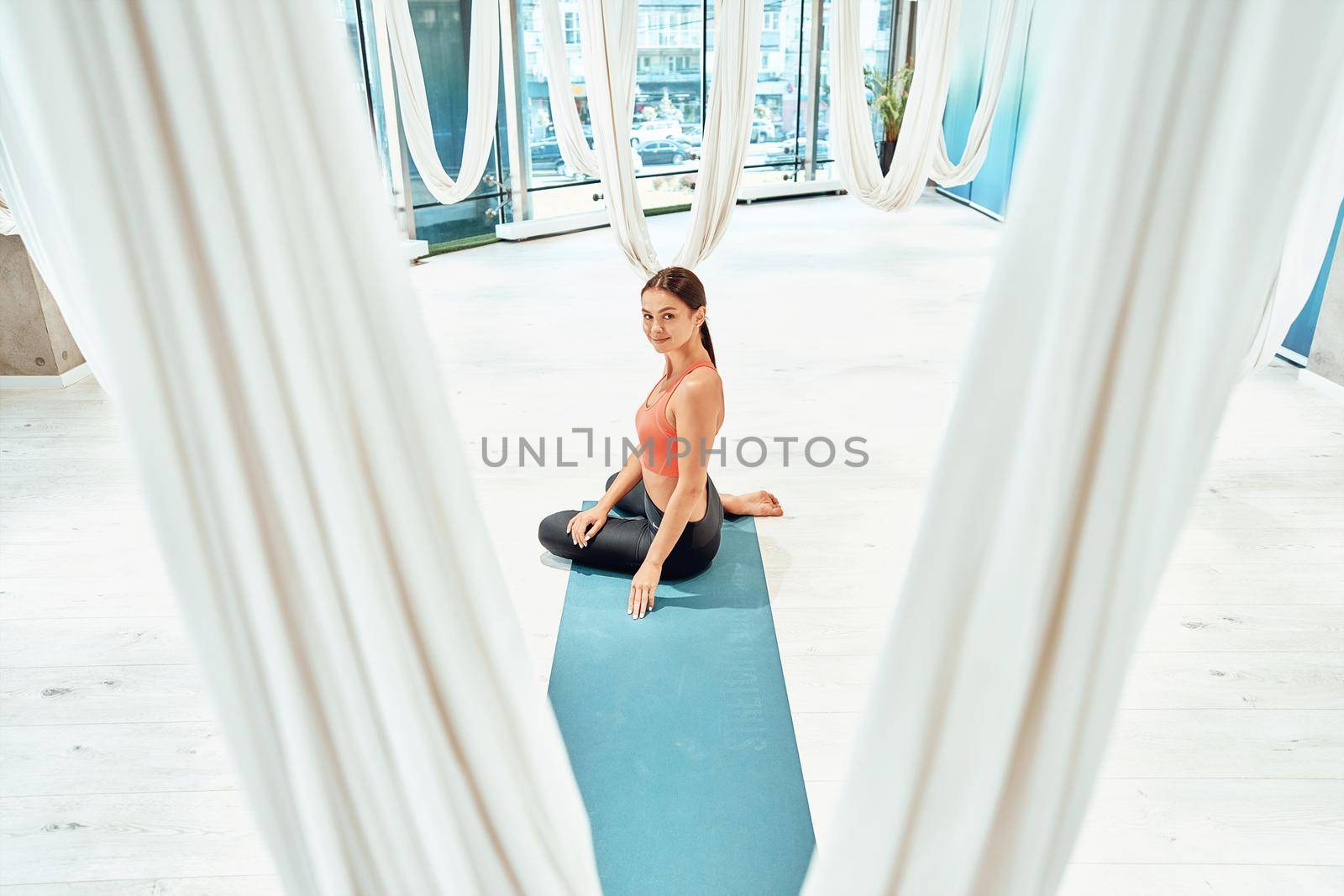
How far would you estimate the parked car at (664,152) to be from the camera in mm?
10172

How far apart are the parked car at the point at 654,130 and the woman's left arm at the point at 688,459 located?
27.1ft

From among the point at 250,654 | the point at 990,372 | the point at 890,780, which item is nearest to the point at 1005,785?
the point at 890,780

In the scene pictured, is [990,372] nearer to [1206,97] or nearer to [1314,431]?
[1206,97]

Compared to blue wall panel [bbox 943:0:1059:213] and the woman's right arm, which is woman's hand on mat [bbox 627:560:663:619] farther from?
blue wall panel [bbox 943:0:1059:213]

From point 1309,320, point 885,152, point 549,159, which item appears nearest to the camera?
point 1309,320

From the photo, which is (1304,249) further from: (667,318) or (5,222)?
(5,222)

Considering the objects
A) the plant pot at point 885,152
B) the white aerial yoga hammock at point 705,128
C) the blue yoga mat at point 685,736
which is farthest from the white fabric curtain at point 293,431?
the plant pot at point 885,152

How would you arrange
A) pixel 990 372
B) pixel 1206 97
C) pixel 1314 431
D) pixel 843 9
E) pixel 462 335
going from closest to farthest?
1. pixel 1206 97
2. pixel 990 372
3. pixel 1314 431
4. pixel 462 335
5. pixel 843 9

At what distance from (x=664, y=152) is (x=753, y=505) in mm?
7802

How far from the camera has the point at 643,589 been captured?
8.85ft

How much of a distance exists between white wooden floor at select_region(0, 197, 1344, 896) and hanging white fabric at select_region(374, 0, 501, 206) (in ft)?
7.13

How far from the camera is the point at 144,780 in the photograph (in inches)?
83.4

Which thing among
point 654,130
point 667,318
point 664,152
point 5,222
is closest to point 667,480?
point 667,318

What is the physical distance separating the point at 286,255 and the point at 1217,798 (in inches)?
86.1
